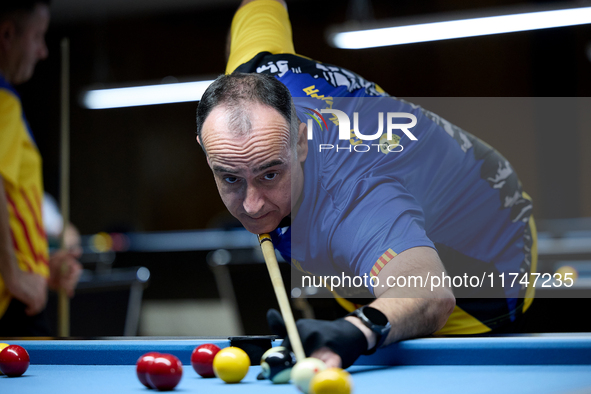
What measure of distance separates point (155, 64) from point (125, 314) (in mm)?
5357

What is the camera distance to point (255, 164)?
5.71 feet

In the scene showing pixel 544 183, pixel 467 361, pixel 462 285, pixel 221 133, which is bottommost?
pixel 467 361

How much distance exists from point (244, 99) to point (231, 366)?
0.88m

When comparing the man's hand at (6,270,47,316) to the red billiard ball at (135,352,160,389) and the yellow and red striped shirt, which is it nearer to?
the yellow and red striped shirt

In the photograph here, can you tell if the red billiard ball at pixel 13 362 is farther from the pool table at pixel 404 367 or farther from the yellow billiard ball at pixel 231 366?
the yellow billiard ball at pixel 231 366

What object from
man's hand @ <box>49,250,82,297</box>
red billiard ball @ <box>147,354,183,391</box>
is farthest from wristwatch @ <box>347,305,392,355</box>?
man's hand @ <box>49,250,82,297</box>

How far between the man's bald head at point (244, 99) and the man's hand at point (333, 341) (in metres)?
0.71

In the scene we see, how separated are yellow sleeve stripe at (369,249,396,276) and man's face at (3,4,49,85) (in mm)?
2471

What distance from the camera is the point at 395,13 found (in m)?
7.94

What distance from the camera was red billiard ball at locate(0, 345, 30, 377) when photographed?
1374 mm

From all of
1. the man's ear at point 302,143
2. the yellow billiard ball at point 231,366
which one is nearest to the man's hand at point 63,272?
the man's ear at point 302,143

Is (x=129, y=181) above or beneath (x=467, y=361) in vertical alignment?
above

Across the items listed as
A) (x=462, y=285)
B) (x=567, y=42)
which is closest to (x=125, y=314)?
(x=462, y=285)

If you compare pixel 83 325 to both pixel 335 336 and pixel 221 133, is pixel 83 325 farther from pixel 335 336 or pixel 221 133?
pixel 335 336
